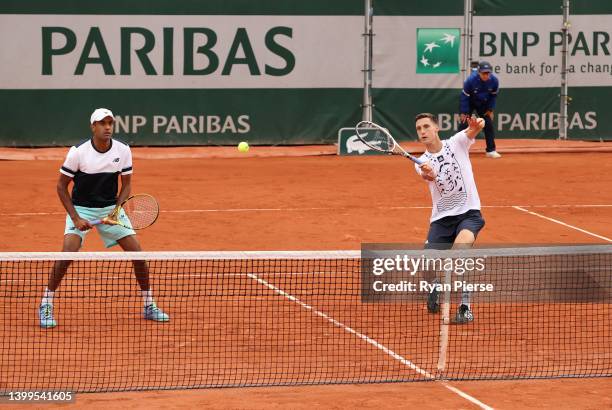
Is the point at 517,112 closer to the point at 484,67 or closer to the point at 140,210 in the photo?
the point at 484,67

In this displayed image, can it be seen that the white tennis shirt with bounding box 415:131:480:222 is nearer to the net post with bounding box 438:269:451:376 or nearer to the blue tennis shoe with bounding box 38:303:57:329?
the net post with bounding box 438:269:451:376

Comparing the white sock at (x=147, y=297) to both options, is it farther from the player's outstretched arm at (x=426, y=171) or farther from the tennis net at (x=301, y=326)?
the player's outstretched arm at (x=426, y=171)

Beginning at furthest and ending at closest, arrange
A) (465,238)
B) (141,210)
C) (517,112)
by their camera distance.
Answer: (517,112) → (141,210) → (465,238)

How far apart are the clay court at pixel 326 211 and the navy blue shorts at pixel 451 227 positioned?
1.06m

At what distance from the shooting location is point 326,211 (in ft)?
50.8

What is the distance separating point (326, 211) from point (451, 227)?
5.70 metres

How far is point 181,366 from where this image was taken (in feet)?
28.0

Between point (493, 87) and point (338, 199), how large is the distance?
5229mm

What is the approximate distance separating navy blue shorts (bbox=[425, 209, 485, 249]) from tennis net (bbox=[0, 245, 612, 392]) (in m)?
0.31

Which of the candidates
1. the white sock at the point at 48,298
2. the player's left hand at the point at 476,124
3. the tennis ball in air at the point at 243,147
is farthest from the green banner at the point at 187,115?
the player's left hand at the point at 476,124

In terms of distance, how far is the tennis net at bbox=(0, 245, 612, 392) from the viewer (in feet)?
27.0

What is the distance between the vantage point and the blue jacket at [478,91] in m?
20.4

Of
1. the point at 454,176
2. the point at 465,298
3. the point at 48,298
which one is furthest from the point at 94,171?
the point at 465,298

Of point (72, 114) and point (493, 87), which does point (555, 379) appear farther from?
point (72, 114)
